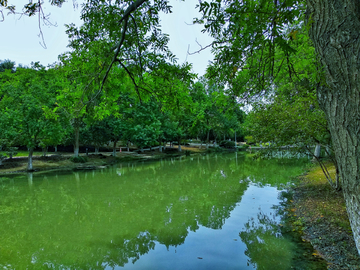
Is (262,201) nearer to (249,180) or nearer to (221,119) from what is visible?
(249,180)

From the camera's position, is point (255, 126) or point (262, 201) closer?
point (255, 126)

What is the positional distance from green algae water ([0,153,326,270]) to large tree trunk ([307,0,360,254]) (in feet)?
12.3

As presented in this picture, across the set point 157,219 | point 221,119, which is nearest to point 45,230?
point 157,219

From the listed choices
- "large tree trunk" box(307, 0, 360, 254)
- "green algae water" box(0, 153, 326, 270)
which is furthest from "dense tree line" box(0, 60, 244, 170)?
"green algae water" box(0, 153, 326, 270)

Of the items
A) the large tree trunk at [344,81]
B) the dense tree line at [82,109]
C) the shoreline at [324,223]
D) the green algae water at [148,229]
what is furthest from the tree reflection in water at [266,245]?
the large tree trunk at [344,81]

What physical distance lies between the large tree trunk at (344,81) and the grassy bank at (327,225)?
3520 millimetres

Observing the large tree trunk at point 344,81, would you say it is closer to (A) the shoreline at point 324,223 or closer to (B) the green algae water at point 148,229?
(A) the shoreline at point 324,223

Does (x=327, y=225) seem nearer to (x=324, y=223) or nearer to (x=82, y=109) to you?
(x=324, y=223)

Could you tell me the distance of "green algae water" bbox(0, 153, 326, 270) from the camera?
536 centimetres

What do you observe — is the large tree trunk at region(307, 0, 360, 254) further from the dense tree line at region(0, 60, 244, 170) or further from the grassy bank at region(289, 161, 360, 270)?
the grassy bank at region(289, 161, 360, 270)

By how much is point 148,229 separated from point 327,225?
15.6 feet

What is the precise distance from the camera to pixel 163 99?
4.87 m

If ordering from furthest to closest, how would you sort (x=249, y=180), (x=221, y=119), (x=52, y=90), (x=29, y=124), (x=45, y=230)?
(x=221, y=119), (x=52, y=90), (x=29, y=124), (x=249, y=180), (x=45, y=230)

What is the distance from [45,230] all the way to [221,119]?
3566 cm
